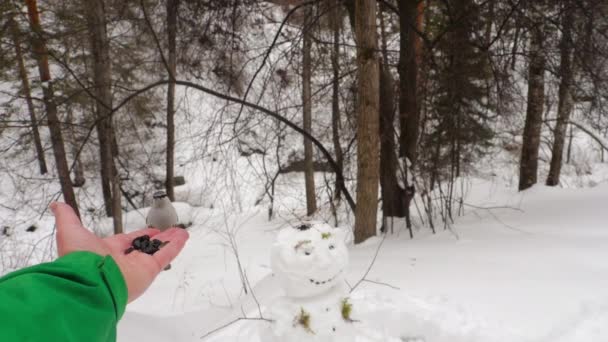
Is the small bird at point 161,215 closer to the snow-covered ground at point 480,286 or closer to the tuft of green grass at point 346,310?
the snow-covered ground at point 480,286

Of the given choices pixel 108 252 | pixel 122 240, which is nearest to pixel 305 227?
pixel 122 240

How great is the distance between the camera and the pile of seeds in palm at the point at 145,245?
168 cm

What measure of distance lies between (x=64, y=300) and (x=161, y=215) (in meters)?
2.88

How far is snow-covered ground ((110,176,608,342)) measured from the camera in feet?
7.34

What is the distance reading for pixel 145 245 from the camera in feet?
5.71

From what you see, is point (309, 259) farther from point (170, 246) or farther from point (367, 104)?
point (367, 104)

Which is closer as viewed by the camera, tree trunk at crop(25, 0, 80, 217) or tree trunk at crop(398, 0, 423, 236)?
tree trunk at crop(398, 0, 423, 236)

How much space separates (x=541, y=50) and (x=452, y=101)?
1.05 meters

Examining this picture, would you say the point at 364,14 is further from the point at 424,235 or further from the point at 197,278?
the point at 197,278

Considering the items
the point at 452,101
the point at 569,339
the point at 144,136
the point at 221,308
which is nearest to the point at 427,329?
the point at 569,339

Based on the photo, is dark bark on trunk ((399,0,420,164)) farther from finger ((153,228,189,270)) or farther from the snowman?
finger ((153,228,189,270))

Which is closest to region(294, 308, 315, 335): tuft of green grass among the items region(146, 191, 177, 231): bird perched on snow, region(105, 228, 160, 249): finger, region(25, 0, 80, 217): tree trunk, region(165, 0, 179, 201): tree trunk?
region(105, 228, 160, 249): finger

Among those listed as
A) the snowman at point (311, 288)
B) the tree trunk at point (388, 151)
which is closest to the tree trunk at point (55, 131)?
the tree trunk at point (388, 151)

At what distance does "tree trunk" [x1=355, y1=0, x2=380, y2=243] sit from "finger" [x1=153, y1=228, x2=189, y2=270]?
2120mm
